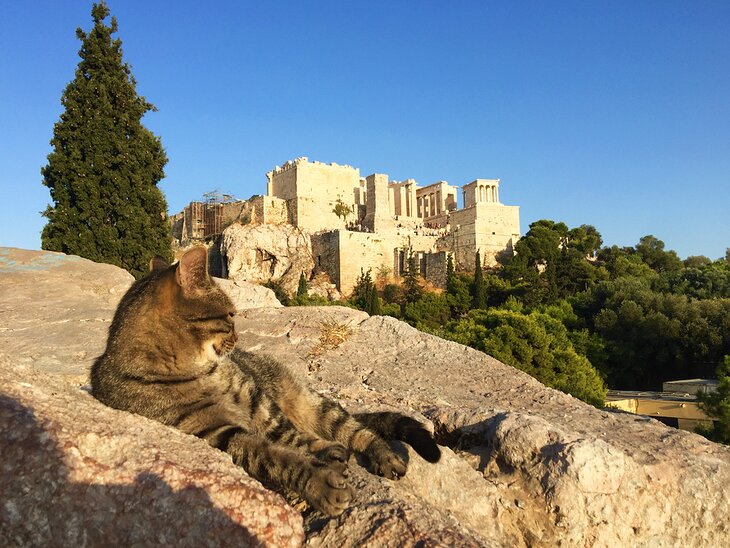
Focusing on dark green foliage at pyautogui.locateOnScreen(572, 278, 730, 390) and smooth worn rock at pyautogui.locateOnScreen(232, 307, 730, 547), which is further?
dark green foliage at pyautogui.locateOnScreen(572, 278, 730, 390)

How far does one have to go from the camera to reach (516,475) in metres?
2.80

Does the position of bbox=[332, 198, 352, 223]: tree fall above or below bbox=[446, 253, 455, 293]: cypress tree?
above

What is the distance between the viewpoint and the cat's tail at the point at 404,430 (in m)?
2.68

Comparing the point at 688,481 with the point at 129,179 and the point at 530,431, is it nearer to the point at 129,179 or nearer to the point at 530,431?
the point at 530,431

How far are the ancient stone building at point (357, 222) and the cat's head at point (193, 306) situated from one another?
4199cm

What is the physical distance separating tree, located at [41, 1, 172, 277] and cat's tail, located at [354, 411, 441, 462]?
1450 cm

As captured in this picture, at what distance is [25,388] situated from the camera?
6.43ft

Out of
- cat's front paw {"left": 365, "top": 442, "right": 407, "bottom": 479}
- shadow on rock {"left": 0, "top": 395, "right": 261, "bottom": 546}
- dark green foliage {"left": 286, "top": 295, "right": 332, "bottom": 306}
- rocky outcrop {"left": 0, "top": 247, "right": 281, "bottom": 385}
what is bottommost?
dark green foliage {"left": 286, "top": 295, "right": 332, "bottom": 306}

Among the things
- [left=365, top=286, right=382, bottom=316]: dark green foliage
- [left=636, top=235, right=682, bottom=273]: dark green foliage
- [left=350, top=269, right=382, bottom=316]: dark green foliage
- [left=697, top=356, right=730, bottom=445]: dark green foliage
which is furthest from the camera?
[left=636, top=235, right=682, bottom=273]: dark green foliage

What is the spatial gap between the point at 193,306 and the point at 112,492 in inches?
36.9

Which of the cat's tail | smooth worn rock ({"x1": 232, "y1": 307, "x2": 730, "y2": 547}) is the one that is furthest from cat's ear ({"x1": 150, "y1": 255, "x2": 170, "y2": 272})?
smooth worn rock ({"x1": 232, "y1": 307, "x2": 730, "y2": 547})

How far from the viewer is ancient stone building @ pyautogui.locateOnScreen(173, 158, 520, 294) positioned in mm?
45656

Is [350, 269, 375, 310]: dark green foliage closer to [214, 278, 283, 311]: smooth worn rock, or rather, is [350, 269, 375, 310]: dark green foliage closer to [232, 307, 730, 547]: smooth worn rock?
[214, 278, 283, 311]: smooth worn rock

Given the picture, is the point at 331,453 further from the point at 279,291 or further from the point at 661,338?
the point at 279,291
